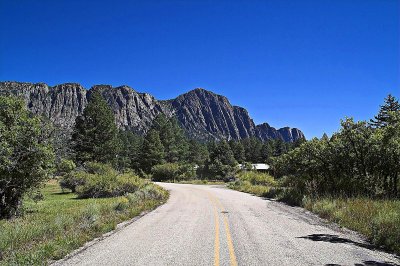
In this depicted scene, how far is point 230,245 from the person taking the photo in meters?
9.49

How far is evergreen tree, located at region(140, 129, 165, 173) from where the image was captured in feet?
242

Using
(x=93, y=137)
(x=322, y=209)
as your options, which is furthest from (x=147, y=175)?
(x=322, y=209)

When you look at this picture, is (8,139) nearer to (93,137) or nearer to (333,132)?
(333,132)

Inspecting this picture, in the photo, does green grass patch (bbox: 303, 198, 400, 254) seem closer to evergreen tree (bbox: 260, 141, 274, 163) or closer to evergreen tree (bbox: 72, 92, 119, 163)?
evergreen tree (bbox: 72, 92, 119, 163)

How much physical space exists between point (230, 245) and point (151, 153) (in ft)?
A: 213

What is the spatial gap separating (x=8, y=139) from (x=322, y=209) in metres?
16.0

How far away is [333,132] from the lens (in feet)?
72.4

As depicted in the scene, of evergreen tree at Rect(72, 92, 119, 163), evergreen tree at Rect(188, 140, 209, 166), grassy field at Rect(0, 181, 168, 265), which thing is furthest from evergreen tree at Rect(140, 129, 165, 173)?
grassy field at Rect(0, 181, 168, 265)

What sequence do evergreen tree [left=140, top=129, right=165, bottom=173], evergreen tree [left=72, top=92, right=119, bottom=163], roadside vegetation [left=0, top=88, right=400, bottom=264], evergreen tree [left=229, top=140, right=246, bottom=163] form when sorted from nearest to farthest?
roadside vegetation [left=0, top=88, right=400, bottom=264] → evergreen tree [left=72, top=92, right=119, bottom=163] → evergreen tree [left=140, top=129, right=165, bottom=173] → evergreen tree [left=229, top=140, right=246, bottom=163]

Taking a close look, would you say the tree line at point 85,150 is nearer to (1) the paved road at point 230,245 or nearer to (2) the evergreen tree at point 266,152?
(2) the evergreen tree at point 266,152

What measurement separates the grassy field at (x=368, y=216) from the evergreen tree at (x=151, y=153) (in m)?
56.0

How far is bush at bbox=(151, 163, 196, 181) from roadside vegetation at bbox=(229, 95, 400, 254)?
4072 cm

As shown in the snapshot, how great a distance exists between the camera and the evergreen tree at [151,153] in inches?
2899

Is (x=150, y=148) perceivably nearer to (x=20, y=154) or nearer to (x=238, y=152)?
(x=238, y=152)
